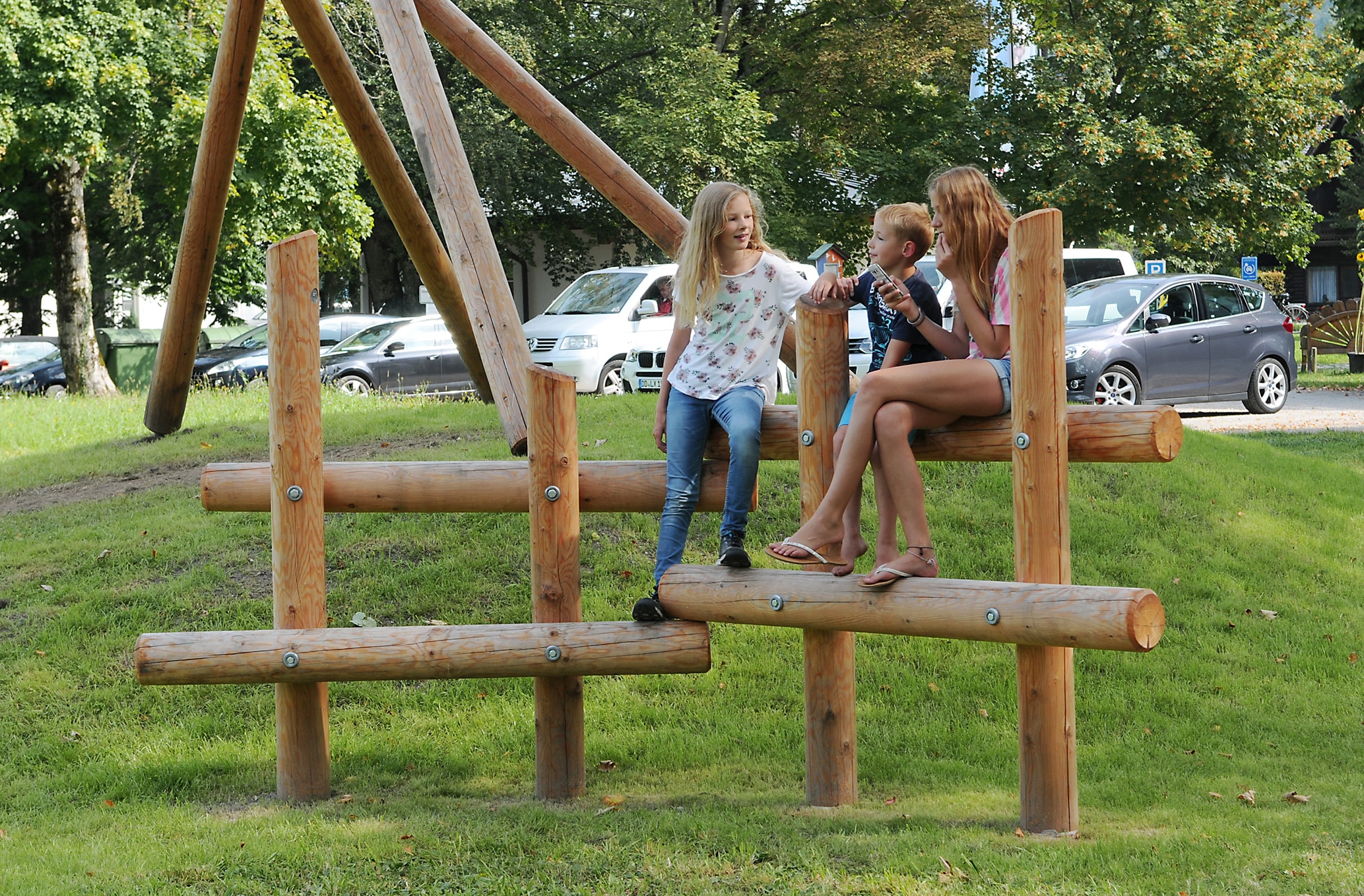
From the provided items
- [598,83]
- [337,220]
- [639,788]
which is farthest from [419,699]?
[598,83]

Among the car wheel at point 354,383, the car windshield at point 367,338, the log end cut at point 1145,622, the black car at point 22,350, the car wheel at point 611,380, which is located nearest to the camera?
the log end cut at point 1145,622

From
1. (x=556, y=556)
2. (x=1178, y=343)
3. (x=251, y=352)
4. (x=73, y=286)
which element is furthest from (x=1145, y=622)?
(x=251, y=352)

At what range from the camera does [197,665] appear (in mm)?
4785

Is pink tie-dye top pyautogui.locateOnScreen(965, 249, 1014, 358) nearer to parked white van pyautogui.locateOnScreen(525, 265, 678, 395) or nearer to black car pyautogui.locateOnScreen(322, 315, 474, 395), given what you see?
parked white van pyautogui.locateOnScreen(525, 265, 678, 395)

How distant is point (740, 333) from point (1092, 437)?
1269 millimetres

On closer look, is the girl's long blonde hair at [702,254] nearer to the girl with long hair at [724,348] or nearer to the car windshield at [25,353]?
the girl with long hair at [724,348]

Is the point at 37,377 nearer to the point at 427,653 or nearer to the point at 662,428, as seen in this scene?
the point at 427,653

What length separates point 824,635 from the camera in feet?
15.6

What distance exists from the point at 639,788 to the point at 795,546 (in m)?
1.52

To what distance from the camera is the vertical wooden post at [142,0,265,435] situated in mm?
5984

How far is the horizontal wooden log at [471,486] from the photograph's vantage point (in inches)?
196

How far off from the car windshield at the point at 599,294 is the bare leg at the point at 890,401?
12.0 metres

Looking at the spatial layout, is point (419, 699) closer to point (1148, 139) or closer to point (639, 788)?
point (639, 788)

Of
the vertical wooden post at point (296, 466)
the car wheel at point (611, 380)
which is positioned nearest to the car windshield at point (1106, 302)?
the car wheel at point (611, 380)
